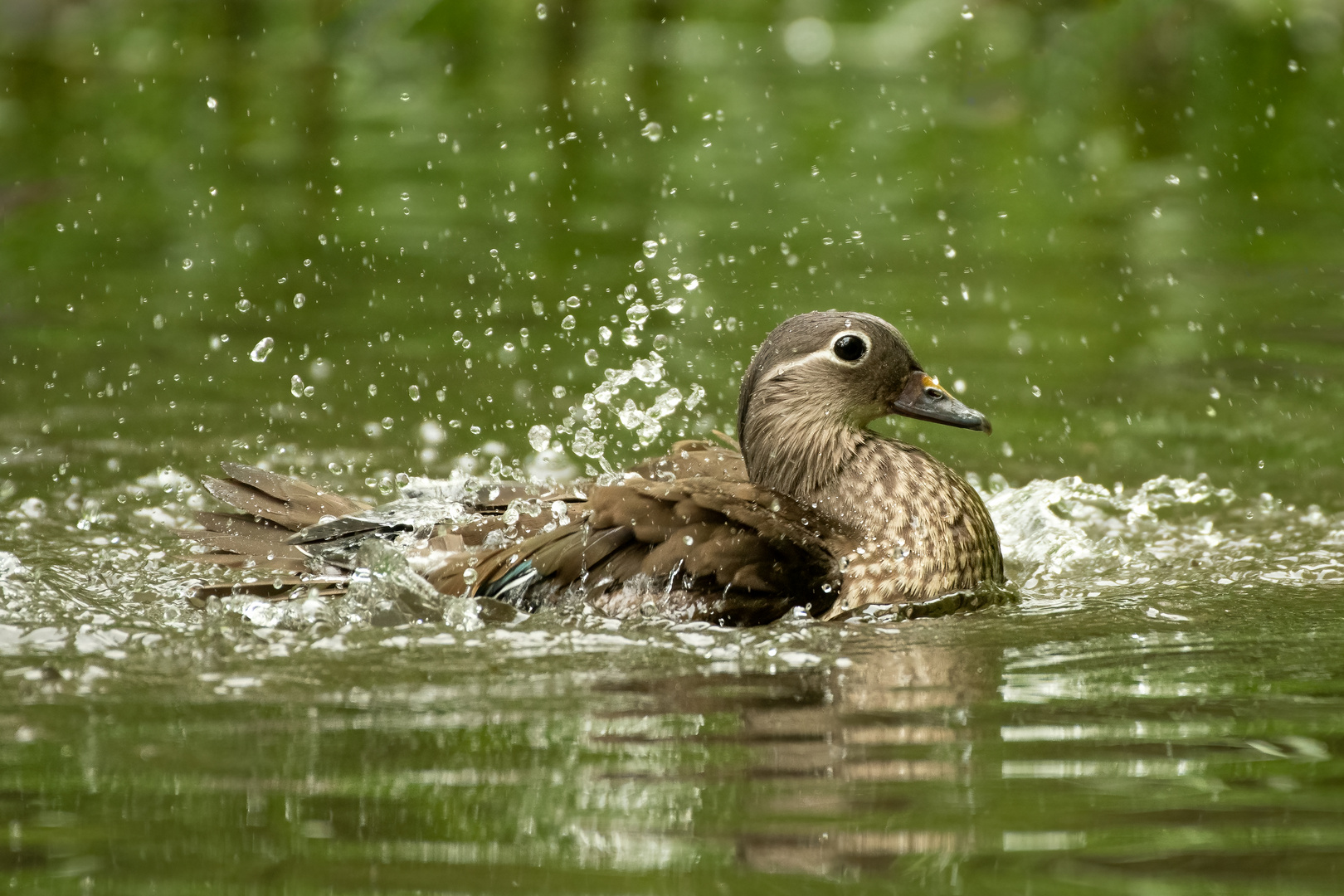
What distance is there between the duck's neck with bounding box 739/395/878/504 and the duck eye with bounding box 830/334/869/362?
175 mm

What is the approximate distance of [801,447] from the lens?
5.65m

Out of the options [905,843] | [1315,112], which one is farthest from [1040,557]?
[1315,112]

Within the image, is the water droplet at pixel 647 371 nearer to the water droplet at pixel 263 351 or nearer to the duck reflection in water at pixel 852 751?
the water droplet at pixel 263 351

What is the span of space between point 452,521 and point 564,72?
10.6 m

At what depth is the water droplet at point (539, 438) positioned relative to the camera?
7.21 metres

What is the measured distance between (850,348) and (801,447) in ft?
1.17

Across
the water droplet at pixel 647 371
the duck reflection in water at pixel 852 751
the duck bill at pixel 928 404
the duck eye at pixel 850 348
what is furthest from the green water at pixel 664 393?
the duck eye at pixel 850 348

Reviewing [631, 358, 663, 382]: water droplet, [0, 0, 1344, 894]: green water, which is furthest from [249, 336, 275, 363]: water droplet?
[631, 358, 663, 382]: water droplet

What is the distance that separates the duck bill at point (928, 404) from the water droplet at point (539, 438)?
1.91m

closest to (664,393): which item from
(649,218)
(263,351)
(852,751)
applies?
(263,351)

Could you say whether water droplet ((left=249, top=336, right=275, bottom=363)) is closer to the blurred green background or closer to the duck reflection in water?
the blurred green background

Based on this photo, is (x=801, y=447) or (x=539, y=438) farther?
(x=539, y=438)

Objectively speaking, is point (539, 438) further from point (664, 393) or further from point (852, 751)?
point (852, 751)

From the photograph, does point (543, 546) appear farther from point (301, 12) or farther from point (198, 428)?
point (301, 12)
